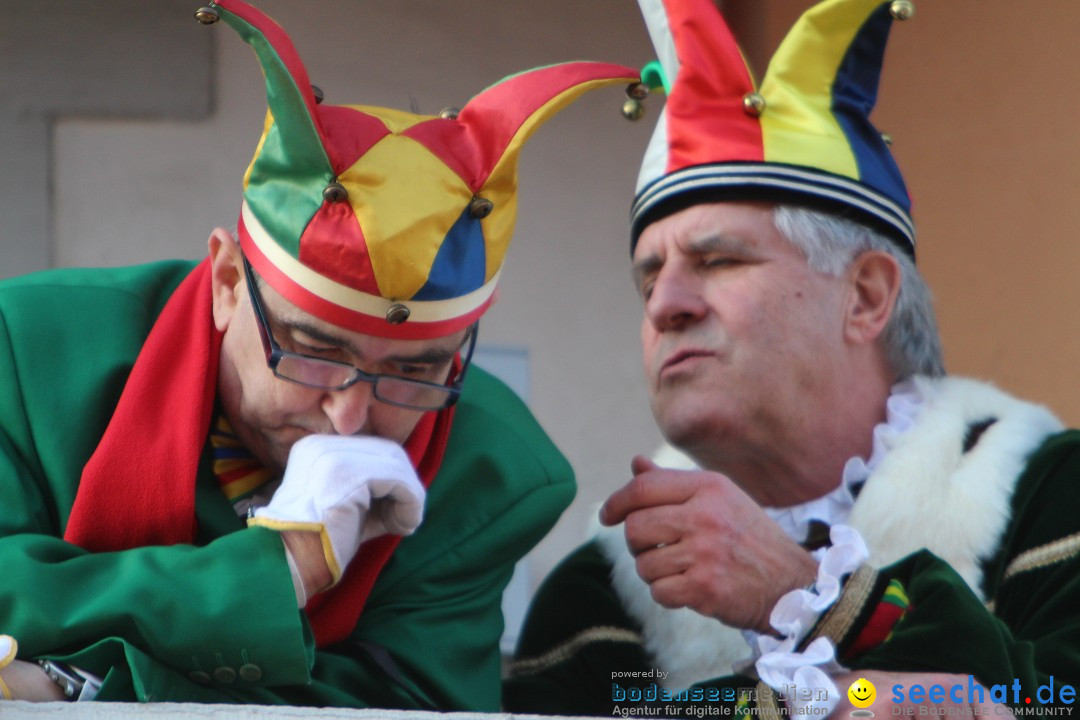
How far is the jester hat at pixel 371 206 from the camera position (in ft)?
7.93

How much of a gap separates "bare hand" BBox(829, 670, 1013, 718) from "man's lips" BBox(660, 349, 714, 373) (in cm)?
73

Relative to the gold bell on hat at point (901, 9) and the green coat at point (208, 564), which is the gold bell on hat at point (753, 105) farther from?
the green coat at point (208, 564)

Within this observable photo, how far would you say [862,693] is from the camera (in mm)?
2373

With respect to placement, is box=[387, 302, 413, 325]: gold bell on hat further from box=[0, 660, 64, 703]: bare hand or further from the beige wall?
the beige wall

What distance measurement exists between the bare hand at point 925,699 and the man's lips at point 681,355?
2.40ft

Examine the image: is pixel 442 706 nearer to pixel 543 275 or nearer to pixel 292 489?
pixel 292 489

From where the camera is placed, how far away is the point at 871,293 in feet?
10.0

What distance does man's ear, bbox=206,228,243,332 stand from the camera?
260 cm

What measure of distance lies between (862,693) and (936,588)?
0.65 feet

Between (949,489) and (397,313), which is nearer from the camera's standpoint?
(397,313)

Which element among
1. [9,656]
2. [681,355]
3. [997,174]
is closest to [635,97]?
[681,355]

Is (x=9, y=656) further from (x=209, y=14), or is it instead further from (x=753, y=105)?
(x=753, y=105)

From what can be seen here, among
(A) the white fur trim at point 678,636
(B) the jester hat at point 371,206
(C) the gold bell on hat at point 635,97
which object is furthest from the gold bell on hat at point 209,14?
(A) the white fur trim at point 678,636

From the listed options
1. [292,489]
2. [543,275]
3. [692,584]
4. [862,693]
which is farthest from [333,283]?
[543,275]
